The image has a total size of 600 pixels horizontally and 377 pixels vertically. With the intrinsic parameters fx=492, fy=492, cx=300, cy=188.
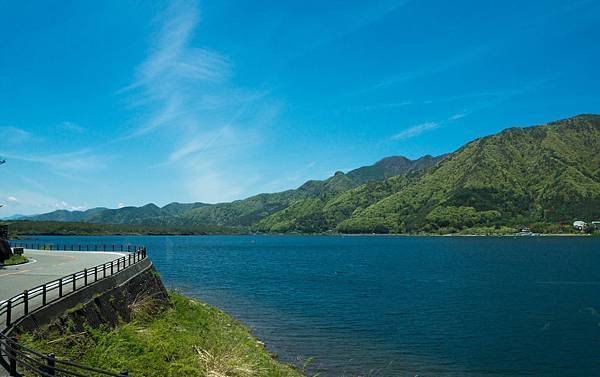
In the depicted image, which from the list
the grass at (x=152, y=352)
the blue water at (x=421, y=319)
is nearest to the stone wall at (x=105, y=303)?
the grass at (x=152, y=352)

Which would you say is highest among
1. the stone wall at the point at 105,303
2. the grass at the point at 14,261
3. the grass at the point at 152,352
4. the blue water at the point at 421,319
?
the grass at the point at 14,261

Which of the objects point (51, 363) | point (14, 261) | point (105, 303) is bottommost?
point (105, 303)

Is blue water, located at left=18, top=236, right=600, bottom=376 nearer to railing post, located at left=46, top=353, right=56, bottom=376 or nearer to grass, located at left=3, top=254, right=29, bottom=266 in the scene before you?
grass, located at left=3, top=254, right=29, bottom=266

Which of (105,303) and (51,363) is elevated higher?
(51,363)

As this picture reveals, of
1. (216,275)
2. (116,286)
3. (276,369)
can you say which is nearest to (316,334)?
(276,369)

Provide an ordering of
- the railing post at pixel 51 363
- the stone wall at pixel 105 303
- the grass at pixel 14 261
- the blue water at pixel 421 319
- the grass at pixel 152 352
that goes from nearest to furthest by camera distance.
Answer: the railing post at pixel 51 363 < the grass at pixel 152 352 < the stone wall at pixel 105 303 < the blue water at pixel 421 319 < the grass at pixel 14 261

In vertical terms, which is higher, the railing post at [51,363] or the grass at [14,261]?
the grass at [14,261]

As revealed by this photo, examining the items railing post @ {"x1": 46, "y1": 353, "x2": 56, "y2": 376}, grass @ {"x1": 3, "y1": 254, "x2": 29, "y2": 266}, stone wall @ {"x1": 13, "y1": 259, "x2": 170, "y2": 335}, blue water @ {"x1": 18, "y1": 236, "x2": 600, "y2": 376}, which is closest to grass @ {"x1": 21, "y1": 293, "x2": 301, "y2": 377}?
stone wall @ {"x1": 13, "y1": 259, "x2": 170, "y2": 335}

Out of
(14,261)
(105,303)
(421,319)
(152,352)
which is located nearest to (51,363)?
(152,352)

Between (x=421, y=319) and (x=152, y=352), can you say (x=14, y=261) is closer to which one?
(x=152, y=352)

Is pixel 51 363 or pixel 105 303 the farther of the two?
pixel 105 303

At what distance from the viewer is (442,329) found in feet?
139

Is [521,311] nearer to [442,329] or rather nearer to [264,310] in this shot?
[442,329]

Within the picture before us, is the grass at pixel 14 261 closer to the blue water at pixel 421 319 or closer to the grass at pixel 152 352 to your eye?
the blue water at pixel 421 319
